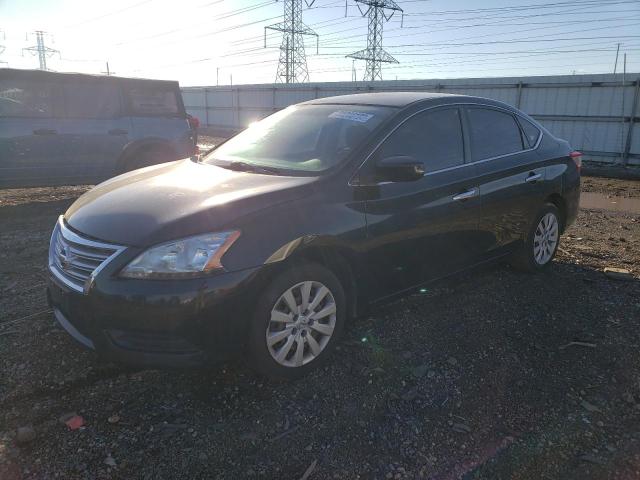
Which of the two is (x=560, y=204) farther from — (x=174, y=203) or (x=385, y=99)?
(x=174, y=203)

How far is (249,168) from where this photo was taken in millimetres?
3391

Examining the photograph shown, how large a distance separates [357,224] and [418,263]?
0.70 m

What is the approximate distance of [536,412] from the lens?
264cm

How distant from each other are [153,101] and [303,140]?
535 cm

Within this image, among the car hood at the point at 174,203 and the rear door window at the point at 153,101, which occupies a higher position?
the rear door window at the point at 153,101

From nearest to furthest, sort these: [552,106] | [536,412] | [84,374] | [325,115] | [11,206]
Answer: [536,412]
[84,374]
[325,115]
[11,206]
[552,106]

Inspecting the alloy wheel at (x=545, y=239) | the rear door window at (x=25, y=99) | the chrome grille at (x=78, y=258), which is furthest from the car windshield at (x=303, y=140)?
the rear door window at (x=25, y=99)

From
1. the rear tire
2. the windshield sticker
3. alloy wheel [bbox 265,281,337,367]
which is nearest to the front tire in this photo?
alloy wheel [bbox 265,281,337,367]

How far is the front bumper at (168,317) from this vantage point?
2420mm

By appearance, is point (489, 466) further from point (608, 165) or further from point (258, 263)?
point (608, 165)

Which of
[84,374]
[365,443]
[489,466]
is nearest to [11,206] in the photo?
[84,374]

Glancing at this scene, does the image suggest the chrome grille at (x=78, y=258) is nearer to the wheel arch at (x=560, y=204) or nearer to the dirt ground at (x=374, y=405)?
the dirt ground at (x=374, y=405)

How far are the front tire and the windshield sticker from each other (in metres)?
1.23

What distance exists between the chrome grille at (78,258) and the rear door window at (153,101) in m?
5.49
